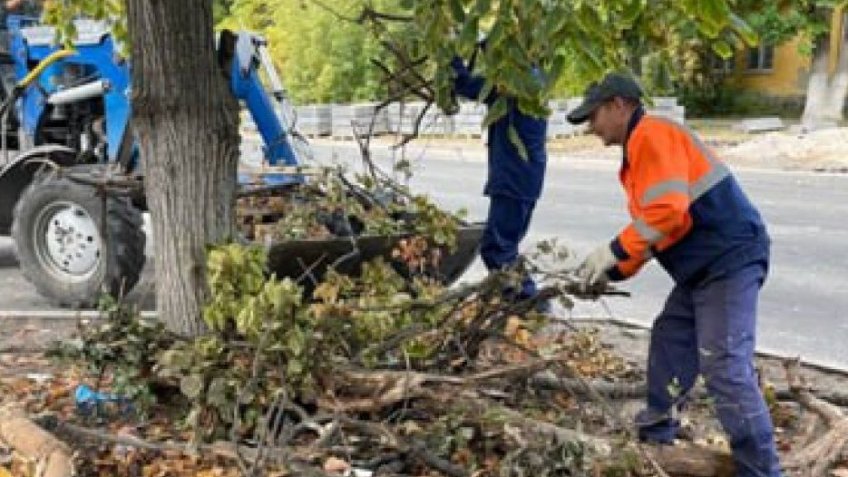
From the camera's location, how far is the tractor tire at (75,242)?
22.2 ft

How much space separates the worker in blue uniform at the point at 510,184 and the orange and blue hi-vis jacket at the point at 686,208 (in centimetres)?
201

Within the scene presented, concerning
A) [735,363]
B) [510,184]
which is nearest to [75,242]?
[510,184]

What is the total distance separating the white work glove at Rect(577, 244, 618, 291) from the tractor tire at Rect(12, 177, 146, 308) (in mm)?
3677

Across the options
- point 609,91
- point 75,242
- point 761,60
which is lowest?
point 75,242

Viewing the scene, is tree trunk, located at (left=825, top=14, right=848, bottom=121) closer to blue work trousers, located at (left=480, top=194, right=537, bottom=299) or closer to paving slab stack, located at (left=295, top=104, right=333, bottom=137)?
paving slab stack, located at (left=295, top=104, right=333, bottom=137)

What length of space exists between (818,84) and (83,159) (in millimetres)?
22458

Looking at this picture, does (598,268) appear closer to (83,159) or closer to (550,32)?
(550,32)

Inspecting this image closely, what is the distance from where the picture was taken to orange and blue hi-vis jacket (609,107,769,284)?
3.69 metres

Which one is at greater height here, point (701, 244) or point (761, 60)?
point (761, 60)

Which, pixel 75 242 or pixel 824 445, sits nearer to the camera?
pixel 824 445

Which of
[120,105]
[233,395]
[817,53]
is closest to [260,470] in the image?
[233,395]

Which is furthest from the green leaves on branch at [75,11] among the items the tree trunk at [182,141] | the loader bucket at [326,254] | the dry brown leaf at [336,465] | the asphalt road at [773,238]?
the dry brown leaf at [336,465]

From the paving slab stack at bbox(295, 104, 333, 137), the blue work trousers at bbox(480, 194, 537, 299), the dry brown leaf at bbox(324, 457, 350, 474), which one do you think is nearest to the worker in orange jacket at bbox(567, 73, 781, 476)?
the dry brown leaf at bbox(324, 457, 350, 474)

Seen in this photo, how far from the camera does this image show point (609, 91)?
3.90 m
